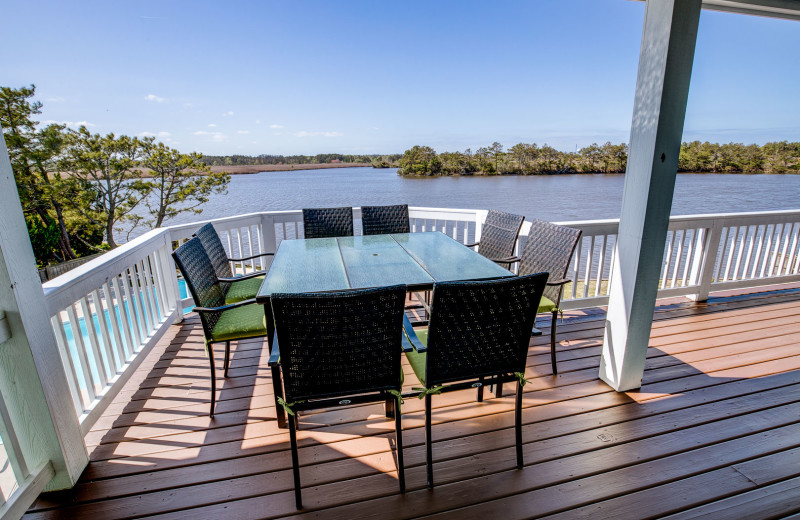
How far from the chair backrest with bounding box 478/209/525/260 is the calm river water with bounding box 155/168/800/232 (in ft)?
16.3

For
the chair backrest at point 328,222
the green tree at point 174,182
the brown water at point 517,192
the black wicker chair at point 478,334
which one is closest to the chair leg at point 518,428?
the black wicker chair at point 478,334

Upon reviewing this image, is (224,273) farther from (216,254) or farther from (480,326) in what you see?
(480,326)

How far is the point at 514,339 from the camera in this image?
168 cm

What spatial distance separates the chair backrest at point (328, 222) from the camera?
3695mm

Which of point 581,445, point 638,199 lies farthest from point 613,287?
point 581,445

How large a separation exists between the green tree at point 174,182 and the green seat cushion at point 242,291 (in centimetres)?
1943

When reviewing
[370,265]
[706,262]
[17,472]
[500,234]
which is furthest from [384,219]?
[706,262]

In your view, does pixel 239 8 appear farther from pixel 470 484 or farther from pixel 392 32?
pixel 470 484

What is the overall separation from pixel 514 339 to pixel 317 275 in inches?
50.2

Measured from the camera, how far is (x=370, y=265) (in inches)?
98.8

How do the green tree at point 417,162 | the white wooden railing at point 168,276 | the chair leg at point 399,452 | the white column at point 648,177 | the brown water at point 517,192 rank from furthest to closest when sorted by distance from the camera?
the green tree at point 417,162
the brown water at point 517,192
the white wooden railing at point 168,276
the white column at point 648,177
the chair leg at point 399,452

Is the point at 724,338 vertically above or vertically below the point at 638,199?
below

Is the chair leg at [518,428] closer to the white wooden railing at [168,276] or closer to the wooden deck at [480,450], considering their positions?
the wooden deck at [480,450]

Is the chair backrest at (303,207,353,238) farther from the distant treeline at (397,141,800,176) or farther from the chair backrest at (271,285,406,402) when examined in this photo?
the distant treeline at (397,141,800,176)
